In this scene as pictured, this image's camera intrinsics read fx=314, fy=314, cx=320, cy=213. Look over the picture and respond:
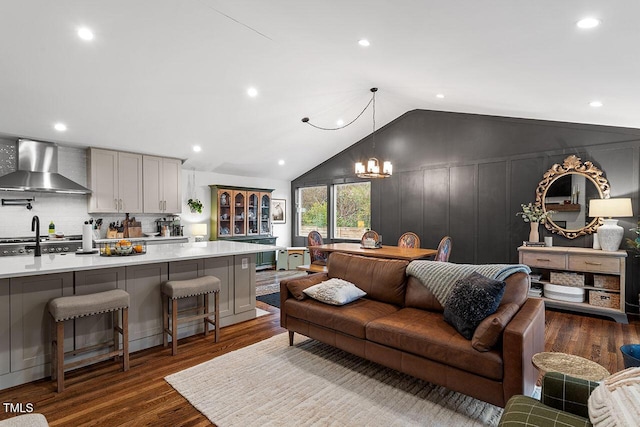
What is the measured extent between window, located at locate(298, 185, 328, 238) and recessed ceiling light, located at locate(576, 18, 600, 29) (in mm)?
6249

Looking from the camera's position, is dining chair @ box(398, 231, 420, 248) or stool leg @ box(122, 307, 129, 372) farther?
dining chair @ box(398, 231, 420, 248)

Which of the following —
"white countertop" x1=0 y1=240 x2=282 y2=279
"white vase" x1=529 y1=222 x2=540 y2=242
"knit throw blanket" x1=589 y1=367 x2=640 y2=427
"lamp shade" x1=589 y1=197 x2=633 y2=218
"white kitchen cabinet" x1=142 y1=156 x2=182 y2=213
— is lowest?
"knit throw blanket" x1=589 y1=367 x2=640 y2=427

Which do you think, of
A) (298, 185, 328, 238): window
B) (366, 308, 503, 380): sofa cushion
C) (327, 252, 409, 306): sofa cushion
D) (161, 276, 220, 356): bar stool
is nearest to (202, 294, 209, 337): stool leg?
(161, 276, 220, 356): bar stool

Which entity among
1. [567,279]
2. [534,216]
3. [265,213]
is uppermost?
[265,213]

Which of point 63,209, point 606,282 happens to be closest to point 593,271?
point 606,282

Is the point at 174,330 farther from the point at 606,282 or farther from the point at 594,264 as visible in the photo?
the point at 606,282

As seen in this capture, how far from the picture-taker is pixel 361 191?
7.38m

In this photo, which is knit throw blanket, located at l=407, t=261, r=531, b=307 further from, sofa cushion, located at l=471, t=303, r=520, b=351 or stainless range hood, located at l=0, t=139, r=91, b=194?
stainless range hood, located at l=0, t=139, r=91, b=194

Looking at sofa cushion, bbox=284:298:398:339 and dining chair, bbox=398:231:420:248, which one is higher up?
dining chair, bbox=398:231:420:248

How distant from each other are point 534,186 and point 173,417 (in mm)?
5489

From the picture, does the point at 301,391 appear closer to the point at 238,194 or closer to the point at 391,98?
the point at 391,98

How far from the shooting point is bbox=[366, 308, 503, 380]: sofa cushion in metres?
1.95

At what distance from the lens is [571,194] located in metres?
4.58

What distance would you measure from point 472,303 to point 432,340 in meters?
0.39
